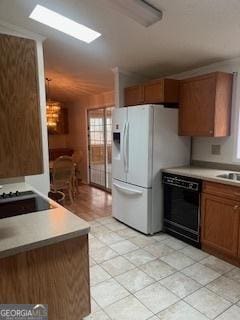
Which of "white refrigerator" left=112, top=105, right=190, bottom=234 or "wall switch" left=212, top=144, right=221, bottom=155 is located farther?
"wall switch" left=212, top=144, right=221, bottom=155

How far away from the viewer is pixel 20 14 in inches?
98.3

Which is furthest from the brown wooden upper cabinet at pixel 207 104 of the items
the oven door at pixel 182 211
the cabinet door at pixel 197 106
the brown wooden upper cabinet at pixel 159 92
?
the oven door at pixel 182 211

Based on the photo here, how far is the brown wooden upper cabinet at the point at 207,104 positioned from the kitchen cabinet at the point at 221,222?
2.48 feet

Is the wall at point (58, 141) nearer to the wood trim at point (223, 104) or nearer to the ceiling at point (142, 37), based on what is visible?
the ceiling at point (142, 37)

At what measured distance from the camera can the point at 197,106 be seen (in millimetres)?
2984

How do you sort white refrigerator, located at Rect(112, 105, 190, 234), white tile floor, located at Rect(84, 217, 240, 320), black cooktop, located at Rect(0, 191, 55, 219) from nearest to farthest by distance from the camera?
black cooktop, located at Rect(0, 191, 55, 219), white tile floor, located at Rect(84, 217, 240, 320), white refrigerator, located at Rect(112, 105, 190, 234)

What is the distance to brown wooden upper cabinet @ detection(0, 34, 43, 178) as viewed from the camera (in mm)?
1058

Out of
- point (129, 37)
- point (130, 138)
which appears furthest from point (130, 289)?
point (129, 37)

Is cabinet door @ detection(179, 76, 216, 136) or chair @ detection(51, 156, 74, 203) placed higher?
cabinet door @ detection(179, 76, 216, 136)

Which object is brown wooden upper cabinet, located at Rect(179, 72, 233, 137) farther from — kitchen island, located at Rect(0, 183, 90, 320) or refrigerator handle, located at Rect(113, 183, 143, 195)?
kitchen island, located at Rect(0, 183, 90, 320)

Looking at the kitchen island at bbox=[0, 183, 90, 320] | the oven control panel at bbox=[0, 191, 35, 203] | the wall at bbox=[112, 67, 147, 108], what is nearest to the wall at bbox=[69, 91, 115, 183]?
the wall at bbox=[112, 67, 147, 108]

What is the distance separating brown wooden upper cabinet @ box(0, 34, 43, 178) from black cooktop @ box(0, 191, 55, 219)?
2.14 feet

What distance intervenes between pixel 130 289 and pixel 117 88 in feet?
9.18

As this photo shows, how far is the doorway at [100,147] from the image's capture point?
551cm
